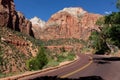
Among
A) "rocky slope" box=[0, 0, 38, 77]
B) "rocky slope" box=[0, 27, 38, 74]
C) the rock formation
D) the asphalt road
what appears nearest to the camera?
the asphalt road

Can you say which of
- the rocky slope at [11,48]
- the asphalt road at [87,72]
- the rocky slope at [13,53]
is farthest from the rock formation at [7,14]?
the asphalt road at [87,72]

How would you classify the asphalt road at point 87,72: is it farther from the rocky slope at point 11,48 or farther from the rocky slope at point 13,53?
the rocky slope at point 13,53

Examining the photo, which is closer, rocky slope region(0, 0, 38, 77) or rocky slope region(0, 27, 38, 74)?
rocky slope region(0, 27, 38, 74)

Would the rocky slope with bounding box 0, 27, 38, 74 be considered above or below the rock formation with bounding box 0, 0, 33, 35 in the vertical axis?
below

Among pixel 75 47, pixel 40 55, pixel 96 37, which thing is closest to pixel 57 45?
pixel 75 47

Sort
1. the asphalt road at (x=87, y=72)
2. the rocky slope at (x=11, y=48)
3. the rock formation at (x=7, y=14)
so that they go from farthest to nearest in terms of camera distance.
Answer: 1. the rock formation at (x=7, y=14)
2. the rocky slope at (x=11, y=48)
3. the asphalt road at (x=87, y=72)

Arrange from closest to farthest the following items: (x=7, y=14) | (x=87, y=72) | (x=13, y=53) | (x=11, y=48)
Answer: (x=87, y=72) < (x=13, y=53) < (x=11, y=48) < (x=7, y=14)

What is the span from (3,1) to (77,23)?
10561 cm

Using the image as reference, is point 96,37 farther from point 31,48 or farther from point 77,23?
point 77,23

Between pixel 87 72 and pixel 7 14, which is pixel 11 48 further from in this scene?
pixel 87 72

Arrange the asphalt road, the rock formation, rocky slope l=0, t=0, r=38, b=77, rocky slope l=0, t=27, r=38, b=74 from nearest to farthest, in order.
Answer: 1. the asphalt road
2. rocky slope l=0, t=27, r=38, b=74
3. rocky slope l=0, t=0, r=38, b=77
4. the rock formation

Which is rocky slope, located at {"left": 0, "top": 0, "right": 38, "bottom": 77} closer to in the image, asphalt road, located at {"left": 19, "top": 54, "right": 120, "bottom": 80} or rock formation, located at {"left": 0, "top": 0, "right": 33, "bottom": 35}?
rock formation, located at {"left": 0, "top": 0, "right": 33, "bottom": 35}

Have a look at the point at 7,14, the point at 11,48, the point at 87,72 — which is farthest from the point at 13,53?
the point at 87,72

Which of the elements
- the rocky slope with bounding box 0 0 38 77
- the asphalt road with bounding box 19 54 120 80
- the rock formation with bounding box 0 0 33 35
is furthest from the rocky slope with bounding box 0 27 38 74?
the asphalt road with bounding box 19 54 120 80
